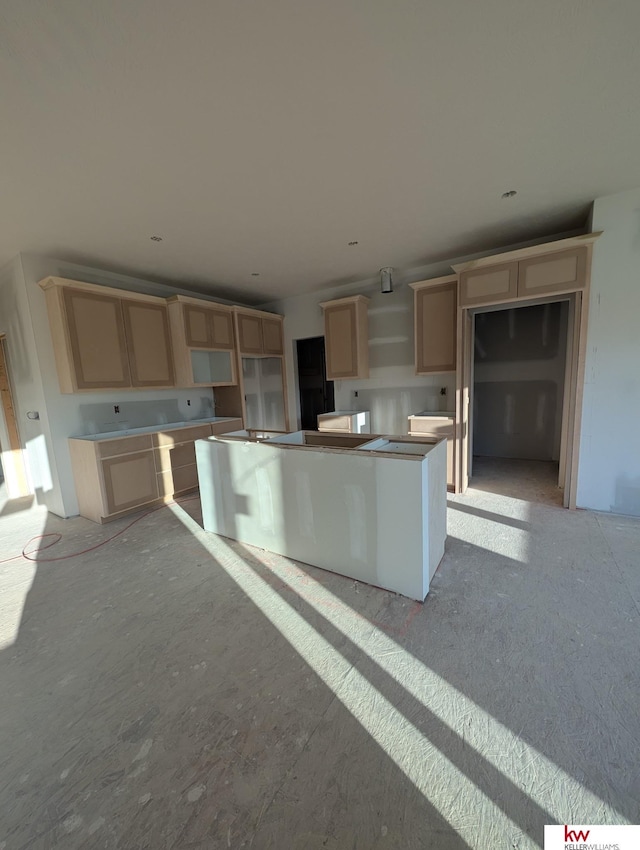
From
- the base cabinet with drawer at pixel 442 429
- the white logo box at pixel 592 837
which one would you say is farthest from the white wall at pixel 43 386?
the white logo box at pixel 592 837

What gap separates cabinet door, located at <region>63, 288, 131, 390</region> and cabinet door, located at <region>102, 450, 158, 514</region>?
0.83 metres

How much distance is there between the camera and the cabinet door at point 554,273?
293cm

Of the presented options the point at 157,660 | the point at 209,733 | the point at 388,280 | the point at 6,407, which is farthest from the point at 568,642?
the point at 6,407

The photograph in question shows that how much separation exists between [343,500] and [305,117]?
2.19m

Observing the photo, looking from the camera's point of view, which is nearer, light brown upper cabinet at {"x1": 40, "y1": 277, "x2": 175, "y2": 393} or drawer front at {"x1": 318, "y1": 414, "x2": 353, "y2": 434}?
light brown upper cabinet at {"x1": 40, "y1": 277, "x2": 175, "y2": 393}

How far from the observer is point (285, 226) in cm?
303

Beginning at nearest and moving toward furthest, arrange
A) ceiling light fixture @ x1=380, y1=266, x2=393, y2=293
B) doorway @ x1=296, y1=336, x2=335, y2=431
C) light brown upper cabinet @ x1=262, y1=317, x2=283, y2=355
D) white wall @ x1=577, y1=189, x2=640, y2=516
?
1. white wall @ x1=577, y1=189, x2=640, y2=516
2. ceiling light fixture @ x1=380, y1=266, x2=393, y2=293
3. light brown upper cabinet @ x1=262, y1=317, x2=283, y2=355
4. doorway @ x1=296, y1=336, x2=335, y2=431

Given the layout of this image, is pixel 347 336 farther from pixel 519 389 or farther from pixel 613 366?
pixel 613 366

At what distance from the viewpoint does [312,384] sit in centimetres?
611

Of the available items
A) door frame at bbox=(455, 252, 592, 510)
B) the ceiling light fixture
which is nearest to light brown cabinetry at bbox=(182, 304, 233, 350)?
the ceiling light fixture

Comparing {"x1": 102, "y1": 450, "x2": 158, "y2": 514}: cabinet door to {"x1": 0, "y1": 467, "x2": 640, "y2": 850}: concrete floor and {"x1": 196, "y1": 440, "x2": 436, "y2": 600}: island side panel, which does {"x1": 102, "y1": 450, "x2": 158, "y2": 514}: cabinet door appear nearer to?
{"x1": 0, "y1": 467, "x2": 640, "y2": 850}: concrete floor

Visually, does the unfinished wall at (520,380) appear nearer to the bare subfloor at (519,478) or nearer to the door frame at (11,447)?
the bare subfloor at (519,478)

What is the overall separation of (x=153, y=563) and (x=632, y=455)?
4.15 metres

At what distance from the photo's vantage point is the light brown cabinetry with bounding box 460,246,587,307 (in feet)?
9.70
